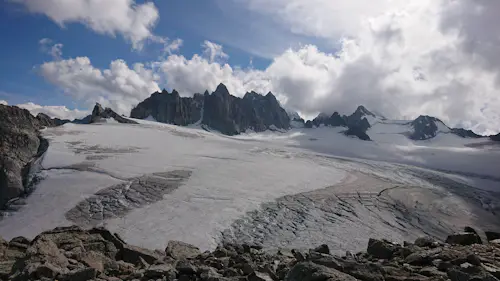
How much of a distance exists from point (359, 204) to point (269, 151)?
24.0 meters

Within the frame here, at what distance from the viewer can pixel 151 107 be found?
468 feet

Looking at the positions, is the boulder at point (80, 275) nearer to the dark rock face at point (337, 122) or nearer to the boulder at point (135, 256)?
the boulder at point (135, 256)

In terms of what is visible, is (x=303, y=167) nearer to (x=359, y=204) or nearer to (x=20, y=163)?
(x=359, y=204)

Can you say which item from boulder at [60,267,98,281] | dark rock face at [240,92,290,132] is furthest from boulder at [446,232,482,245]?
dark rock face at [240,92,290,132]

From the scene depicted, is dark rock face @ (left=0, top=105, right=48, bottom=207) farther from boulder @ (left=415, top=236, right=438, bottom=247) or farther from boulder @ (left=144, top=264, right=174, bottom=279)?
boulder @ (left=415, top=236, right=438, bottom=247)

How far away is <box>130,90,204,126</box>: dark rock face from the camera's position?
140375 millimetres

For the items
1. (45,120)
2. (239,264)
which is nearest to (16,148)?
(45,120)

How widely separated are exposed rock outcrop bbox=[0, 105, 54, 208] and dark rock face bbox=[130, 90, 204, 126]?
86.3 metres

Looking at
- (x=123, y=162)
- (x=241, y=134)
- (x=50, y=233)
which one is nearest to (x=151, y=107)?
Result: (x=241, y=134)

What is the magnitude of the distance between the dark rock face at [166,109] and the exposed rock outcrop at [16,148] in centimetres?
8635

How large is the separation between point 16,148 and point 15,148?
107 mm

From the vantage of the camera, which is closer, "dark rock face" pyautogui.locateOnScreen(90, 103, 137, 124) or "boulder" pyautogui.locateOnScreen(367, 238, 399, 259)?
"boulder" pyautogui.locateOnScreen(367, 238, 399, 259)

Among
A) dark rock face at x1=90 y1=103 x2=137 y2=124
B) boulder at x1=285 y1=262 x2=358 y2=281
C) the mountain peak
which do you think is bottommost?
boulder at x1=285 y1=262 x2=358 y2=281

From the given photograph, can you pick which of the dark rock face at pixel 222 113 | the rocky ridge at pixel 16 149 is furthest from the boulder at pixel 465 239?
the dark rock face at pixel 222 113
